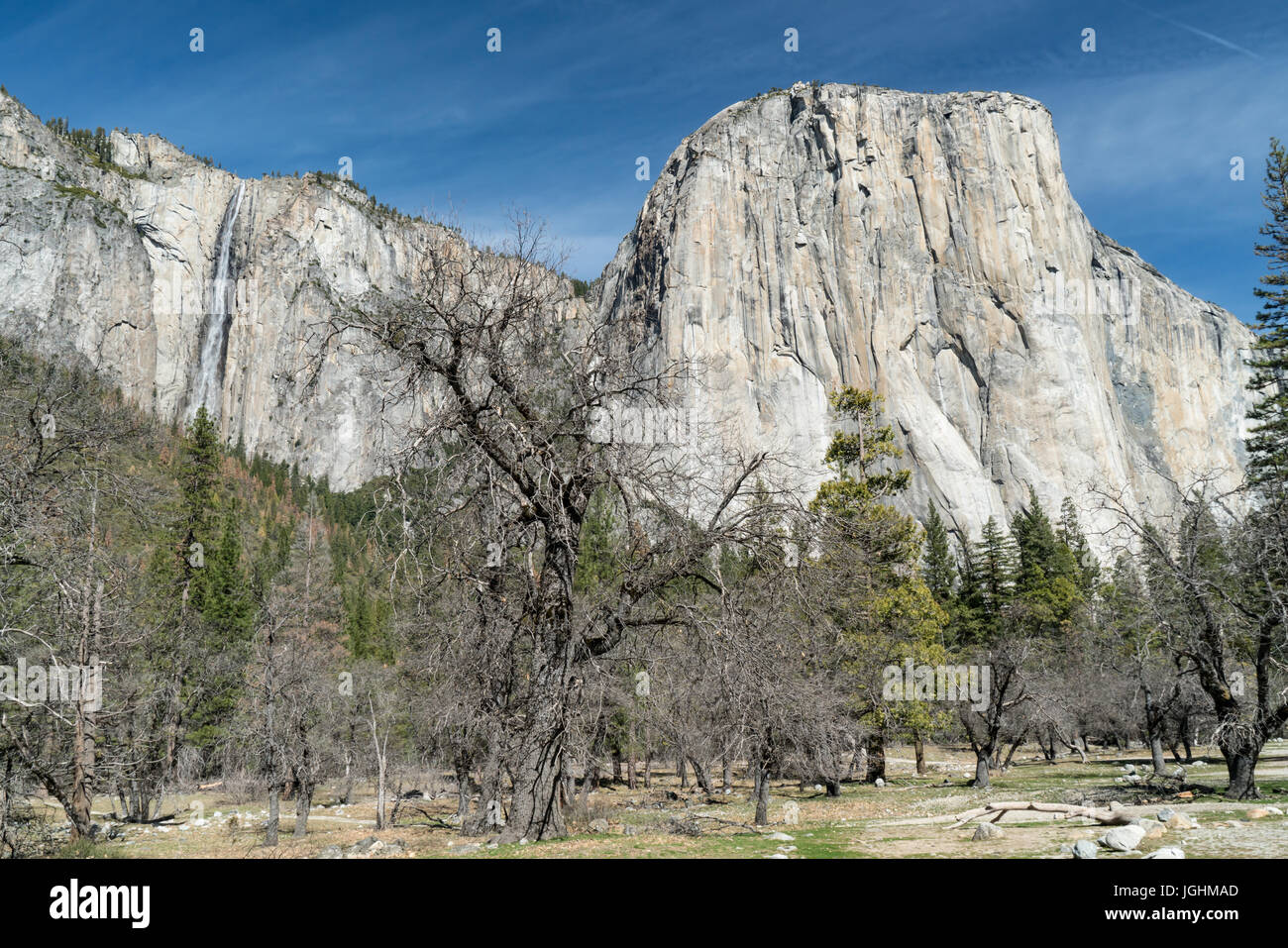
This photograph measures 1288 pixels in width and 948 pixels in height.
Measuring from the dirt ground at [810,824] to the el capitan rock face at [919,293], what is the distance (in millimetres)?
60106

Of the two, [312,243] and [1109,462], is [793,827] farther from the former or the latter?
[312,243]

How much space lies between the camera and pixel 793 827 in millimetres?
17406

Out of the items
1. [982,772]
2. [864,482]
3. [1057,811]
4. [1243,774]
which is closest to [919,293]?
[864,482]

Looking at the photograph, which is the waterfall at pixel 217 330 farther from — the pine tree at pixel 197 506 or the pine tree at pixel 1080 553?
the pine tree at pixel 1080 553

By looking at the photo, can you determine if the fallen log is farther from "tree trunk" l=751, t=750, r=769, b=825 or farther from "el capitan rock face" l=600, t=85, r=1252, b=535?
"el capitan rock face" l=600, t=85, r=1252, b=535

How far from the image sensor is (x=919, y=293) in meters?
101

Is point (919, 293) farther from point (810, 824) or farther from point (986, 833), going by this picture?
point (986, 833)

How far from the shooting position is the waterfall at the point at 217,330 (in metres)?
153

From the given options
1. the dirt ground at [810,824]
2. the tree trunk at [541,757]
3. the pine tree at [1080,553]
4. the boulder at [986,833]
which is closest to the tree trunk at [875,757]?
the dirt ground at [810,824]

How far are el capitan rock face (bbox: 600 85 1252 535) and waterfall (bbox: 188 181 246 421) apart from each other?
92.1 meters

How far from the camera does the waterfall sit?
153m

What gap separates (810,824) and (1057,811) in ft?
18.9
